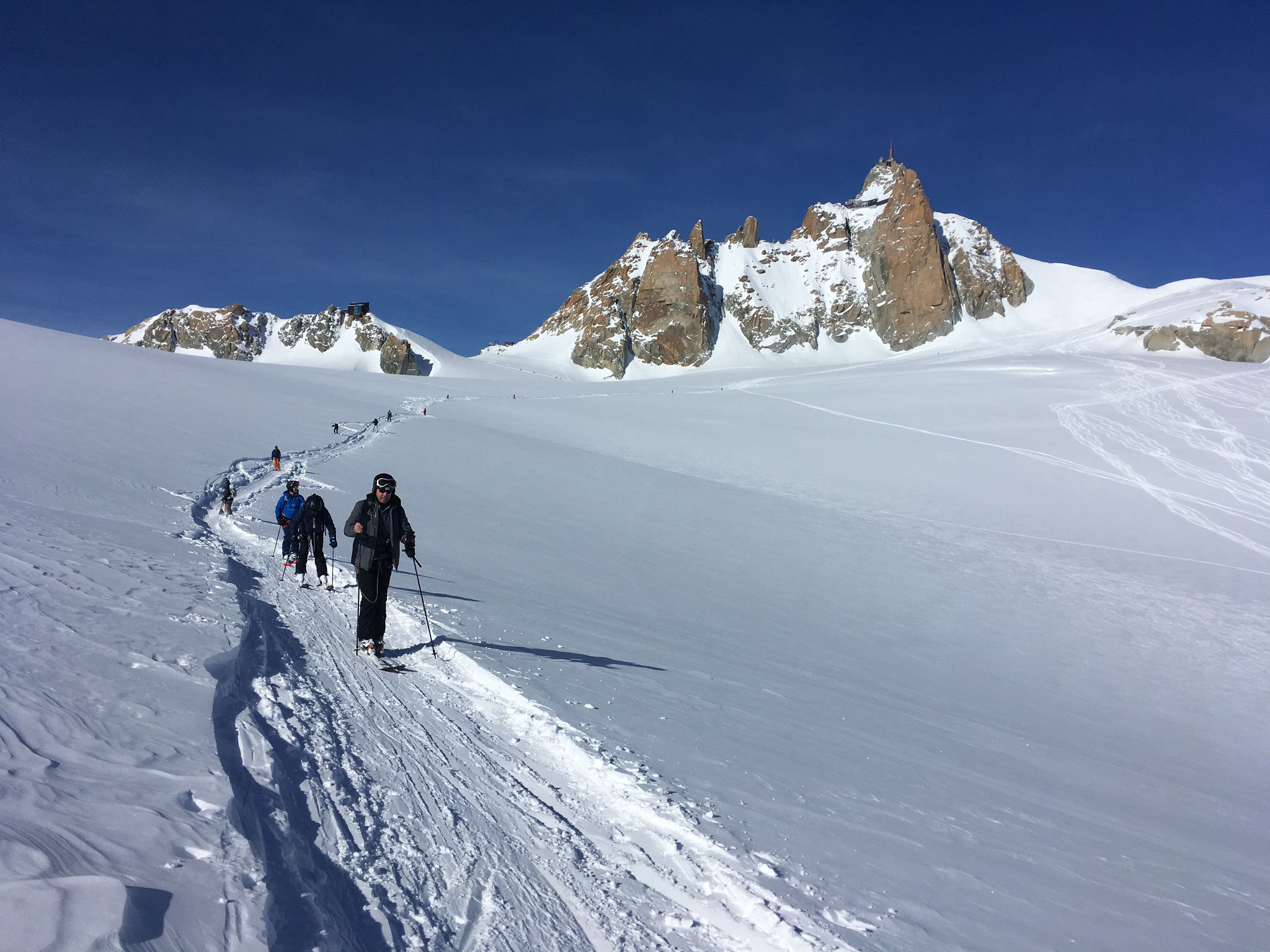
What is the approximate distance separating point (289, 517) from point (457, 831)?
658 cm

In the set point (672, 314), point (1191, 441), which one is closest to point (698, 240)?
point (672, 314)

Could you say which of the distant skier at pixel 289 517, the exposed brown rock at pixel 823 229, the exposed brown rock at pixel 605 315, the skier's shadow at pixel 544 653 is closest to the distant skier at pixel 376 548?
the skier's shadow at pixel 544 653

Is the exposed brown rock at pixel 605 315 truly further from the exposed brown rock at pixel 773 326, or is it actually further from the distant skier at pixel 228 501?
the distant skier at pixel 228 501

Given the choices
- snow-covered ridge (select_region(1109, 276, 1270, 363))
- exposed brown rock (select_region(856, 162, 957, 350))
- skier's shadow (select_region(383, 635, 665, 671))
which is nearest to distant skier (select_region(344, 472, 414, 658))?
skier's shadow (select_region(383, 635, 665, 671))

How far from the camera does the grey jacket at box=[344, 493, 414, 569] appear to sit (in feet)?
18.5

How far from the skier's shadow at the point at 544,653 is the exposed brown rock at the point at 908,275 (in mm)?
114129

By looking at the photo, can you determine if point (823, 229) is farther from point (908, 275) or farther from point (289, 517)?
point (289, 517)

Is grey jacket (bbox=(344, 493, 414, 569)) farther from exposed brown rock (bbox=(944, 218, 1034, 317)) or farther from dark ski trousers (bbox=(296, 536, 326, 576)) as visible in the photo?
exposed brown rock (bbox=(944, 218, 1034, 317))

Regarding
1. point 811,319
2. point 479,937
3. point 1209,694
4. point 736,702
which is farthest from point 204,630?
point 811,319

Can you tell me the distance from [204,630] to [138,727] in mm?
1779

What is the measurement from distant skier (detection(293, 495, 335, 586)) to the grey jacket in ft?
6.73

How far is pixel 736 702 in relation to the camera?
5.43 metres

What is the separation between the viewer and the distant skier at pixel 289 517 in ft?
26.5

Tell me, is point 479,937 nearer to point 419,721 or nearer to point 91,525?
point 419,721
